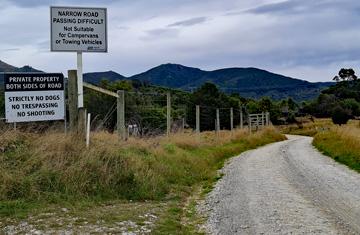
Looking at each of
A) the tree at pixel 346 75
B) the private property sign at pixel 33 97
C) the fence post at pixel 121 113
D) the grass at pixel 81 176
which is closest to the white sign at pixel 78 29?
the private property sign at pixel 33 97

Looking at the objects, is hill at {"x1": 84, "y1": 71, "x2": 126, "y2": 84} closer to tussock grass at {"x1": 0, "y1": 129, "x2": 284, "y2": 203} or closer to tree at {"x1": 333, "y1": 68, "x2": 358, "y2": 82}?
tussock grass at {"x1": 0, "y1": 129, "x2": 284, "y2": 203}

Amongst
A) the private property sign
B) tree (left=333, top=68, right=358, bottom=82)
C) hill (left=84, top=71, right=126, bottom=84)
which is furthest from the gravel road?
tree (left=333, top=68, right=358, bottom=82)

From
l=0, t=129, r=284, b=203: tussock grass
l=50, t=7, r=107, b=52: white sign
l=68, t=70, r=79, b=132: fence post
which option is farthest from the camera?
l=68, t=70, r=79, b=132: fence post

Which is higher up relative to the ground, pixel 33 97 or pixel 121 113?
pixel 33 97

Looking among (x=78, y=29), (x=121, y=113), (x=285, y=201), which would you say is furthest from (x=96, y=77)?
(x=285, y=201)

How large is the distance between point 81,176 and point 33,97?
7.37 ft

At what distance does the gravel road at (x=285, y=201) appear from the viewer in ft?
25.4

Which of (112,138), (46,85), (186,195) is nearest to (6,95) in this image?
(46,85)

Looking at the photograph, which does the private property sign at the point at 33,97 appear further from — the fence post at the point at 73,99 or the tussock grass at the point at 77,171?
the tussock grass at the point at 77,171

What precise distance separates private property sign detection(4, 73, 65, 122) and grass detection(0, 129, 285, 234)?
45 cm

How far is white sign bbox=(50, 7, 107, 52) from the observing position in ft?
35.2

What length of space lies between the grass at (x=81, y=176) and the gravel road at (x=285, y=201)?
31.6 inches

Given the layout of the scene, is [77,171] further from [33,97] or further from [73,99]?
[73,99]

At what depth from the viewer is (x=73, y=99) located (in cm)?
1105
